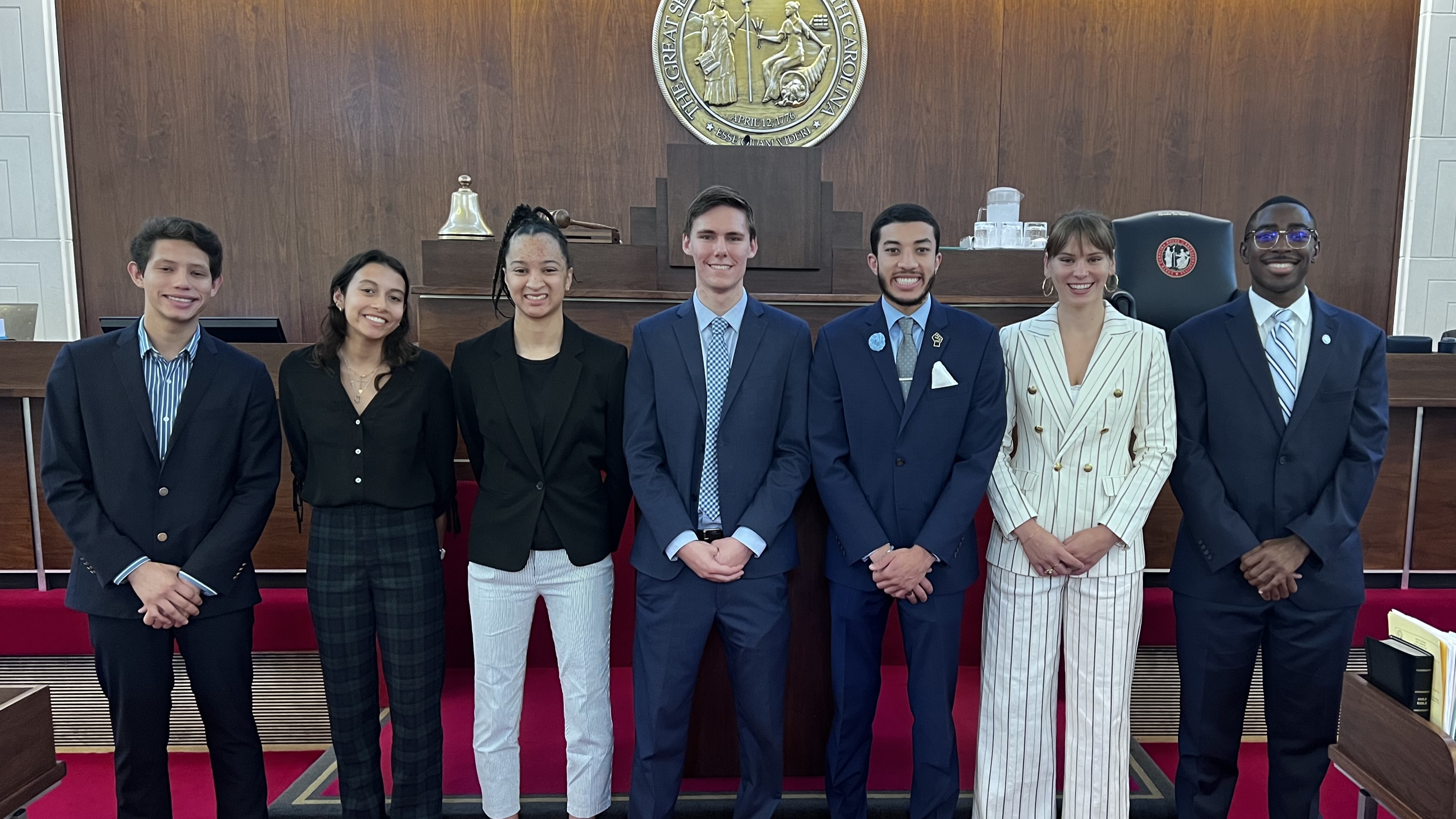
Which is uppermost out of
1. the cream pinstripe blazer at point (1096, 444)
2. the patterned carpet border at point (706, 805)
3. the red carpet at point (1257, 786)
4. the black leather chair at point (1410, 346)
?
the black leather chair at point (1410, 346)

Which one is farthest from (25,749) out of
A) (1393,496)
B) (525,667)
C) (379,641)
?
(1393,496)

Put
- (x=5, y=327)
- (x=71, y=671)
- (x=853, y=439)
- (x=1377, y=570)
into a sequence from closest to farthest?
(x=853, y=439) < (x=71, y=671) < (x=1377, y=570) < (x=5, y=327)

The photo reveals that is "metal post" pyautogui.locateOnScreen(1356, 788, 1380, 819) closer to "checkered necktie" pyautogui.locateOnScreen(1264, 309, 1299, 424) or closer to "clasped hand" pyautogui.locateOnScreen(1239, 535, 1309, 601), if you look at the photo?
"clasped hand" pyautogui.locateOnScreen(1239, 535, 1309, 601)

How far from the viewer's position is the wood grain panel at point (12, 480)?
9.20 feet

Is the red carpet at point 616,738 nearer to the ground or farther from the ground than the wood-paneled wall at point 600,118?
nearer to the ground

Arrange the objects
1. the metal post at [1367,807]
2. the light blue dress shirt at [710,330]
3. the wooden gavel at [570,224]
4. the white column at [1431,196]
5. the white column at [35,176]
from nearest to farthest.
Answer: the metal post at [1367,807]
the light blue dress shirt at [710,330]
the wooden gavel at [570,224]
the white column at [35,176]
the white column at [1431,196]

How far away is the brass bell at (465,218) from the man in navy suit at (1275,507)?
2931mm

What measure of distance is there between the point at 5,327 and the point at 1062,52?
19.8ft

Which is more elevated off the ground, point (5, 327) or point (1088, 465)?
point (5, 327)

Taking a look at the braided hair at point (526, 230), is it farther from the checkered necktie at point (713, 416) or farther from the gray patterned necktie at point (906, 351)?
the gray patterned necktie at point (906, 351)

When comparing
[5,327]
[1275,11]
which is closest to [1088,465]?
[5,327]

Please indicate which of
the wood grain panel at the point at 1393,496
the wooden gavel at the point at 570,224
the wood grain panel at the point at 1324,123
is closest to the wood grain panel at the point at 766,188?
the wooden gavel at the point at 570,224

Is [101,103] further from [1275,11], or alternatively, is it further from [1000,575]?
[1275,11]

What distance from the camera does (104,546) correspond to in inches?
71.4
